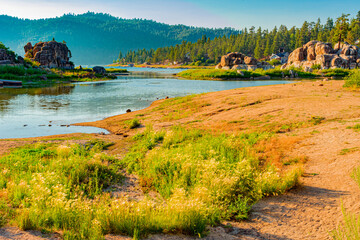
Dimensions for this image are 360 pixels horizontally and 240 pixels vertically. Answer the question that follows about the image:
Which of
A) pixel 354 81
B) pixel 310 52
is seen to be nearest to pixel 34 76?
pixel 354 81

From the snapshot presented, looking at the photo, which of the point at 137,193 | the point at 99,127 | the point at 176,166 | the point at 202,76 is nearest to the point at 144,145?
the point at 176,166

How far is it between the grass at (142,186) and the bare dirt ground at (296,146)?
342 mm

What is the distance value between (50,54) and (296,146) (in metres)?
95.8

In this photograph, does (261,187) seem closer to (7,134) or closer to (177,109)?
(177,109)

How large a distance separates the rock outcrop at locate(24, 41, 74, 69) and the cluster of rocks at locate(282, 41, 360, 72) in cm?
→ 8965

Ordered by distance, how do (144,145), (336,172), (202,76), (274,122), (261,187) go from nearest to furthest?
(261,187)
(336,172)
(144,145)
(274,122)
(202,76)

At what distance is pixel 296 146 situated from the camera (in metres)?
10.8

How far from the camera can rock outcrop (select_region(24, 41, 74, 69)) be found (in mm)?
86500

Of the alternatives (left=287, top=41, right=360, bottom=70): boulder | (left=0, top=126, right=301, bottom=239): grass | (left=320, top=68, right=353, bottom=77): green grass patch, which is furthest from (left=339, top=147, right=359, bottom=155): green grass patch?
(left=287, top=41, right=360, bottom=70): boulder

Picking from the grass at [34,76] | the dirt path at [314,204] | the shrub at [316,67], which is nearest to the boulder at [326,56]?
the shrub at [316,67]

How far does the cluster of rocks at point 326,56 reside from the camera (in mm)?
94188

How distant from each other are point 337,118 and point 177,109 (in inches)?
539

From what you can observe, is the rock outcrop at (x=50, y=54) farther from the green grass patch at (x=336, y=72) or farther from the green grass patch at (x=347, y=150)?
the green grass patch at (x=347, y=150)

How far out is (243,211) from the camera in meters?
6.52
